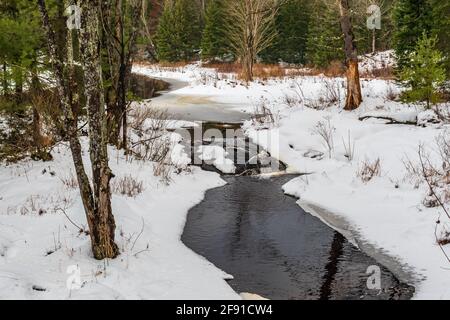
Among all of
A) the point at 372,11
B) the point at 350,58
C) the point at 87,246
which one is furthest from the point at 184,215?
the point at 372,11

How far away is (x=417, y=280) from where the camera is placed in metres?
5.14

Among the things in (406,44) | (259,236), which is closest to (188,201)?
(259,236)

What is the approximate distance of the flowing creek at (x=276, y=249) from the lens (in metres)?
5.03

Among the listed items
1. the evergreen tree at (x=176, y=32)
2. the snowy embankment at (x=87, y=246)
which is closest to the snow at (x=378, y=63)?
the evergreen tree at (x=176, y=32)

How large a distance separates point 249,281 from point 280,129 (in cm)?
890

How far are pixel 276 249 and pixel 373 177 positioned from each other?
3413 millimetres

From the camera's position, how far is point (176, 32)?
44.8m

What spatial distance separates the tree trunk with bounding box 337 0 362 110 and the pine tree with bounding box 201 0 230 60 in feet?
91.5

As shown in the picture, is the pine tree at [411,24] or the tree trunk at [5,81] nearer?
the tree trunk at [5,81]

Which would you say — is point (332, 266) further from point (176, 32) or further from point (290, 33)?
point (176, 32)

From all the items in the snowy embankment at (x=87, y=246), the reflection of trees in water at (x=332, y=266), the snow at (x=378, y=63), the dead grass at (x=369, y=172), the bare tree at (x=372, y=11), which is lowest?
the reflection of trees in water at (x=332, y=266)

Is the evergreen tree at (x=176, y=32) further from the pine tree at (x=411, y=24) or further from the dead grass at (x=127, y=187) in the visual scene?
the dead grass at (x=127, y=187)

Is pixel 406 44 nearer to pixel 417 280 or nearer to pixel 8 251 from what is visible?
pixel 417 280

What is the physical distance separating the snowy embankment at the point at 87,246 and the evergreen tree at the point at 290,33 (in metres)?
32.7
